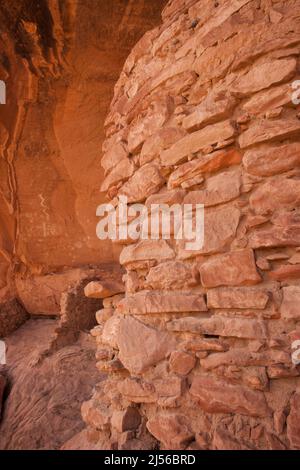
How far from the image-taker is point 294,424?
3.46 ft

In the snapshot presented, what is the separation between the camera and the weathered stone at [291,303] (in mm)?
1120

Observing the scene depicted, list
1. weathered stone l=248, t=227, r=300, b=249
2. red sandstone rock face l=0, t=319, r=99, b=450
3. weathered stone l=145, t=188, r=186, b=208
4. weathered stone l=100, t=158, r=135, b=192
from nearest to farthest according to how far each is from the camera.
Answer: weathered stone l=248, t=227, r=300, b=249
weathered stone l=145, t=188, r=186, b=208
weathered stone l=100, t=158, r=135, b=192
red sandstone rock face l=0, t=319, r=99, b=450

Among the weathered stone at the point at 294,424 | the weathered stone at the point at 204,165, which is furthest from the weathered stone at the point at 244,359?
the weathered stone at the point at 204,165

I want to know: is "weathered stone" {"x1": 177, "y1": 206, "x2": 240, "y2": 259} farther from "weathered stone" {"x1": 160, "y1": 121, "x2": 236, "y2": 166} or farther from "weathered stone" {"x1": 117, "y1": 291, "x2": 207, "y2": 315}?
"weathered stone" {"x1": 160, "y1": 121, "x2": 236, "y2": 166}

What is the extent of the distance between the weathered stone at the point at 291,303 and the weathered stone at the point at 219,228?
292 millimetres

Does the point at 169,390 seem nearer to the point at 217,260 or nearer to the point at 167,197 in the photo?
the point at 217,260

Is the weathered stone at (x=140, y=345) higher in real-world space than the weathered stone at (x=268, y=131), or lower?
lower

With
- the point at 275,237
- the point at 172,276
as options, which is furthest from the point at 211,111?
the point at 172,276

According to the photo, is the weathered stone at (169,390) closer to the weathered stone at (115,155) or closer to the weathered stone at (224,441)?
the weathered stone at (224,441)

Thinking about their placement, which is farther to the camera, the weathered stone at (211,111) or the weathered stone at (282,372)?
the weathered stone at (211,111)

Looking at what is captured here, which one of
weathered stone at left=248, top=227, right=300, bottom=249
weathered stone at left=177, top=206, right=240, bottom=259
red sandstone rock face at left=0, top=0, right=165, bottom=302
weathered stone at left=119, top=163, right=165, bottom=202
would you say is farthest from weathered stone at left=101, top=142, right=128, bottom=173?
red sandstone rock face at left=0, top=0, right=165, bottom=302

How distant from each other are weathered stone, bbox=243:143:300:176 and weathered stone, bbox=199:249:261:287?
31cm

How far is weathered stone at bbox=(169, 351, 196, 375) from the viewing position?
1331 millimetres

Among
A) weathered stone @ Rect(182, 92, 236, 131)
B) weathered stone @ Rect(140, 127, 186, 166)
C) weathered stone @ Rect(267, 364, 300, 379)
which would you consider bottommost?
weathered stone @ Rect(267, 364, 300, 379)
